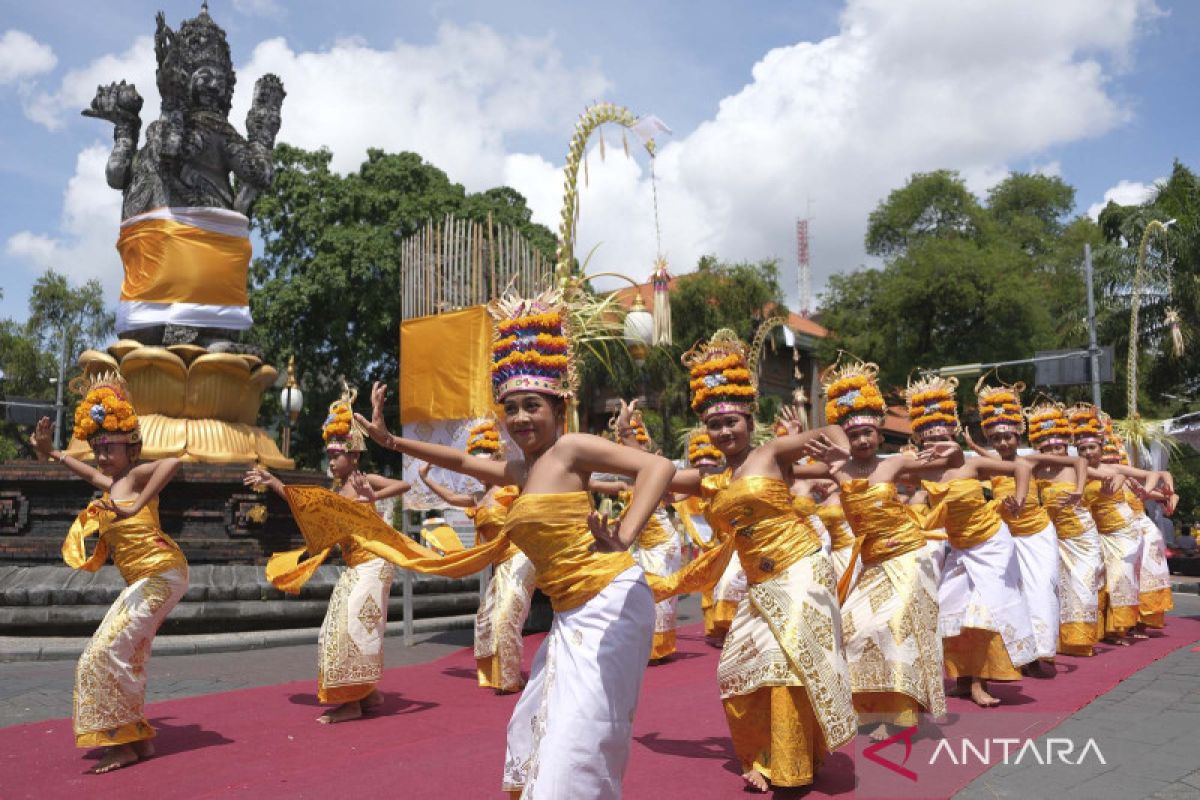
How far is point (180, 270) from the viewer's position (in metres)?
14.7

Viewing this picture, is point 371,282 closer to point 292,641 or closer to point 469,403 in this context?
point 469,403

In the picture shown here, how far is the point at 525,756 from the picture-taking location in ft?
11.6

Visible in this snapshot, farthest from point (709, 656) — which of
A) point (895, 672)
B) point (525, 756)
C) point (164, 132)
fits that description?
point (164, 132)

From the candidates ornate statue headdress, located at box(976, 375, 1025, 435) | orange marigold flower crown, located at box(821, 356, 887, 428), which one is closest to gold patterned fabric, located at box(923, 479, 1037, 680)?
ornate statue headdress, located at box(976, 375, 1025, 435)

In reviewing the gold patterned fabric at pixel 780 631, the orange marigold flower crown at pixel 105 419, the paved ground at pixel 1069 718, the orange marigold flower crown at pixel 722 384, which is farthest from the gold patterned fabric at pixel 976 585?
the orange marigold flower crown at pixel 105 419

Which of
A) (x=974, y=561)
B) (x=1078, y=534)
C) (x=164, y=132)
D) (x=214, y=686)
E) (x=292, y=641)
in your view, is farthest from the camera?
(x=164, y=132)

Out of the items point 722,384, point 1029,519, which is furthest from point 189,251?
point 1029,519

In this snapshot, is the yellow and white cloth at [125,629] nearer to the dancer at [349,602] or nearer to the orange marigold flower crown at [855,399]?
the dancer at [349,602]

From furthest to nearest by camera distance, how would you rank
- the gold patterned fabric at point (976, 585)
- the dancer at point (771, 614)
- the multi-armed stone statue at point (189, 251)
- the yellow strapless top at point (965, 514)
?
the multi-armed stone statue at point (189, 251)
the yellow strapless top at point (965, 514)
the gold patterned fabric at point (976, 585)
the dancer at point (771, 614)

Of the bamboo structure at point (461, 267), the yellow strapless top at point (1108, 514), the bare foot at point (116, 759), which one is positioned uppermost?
the bamboo structure at point (461, 267)

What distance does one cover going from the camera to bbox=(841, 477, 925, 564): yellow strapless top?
5.77 meters

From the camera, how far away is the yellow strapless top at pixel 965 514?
6996 millimetres

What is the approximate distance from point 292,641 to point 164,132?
8.41m

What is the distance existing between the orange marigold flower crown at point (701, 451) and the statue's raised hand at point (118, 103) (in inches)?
417
